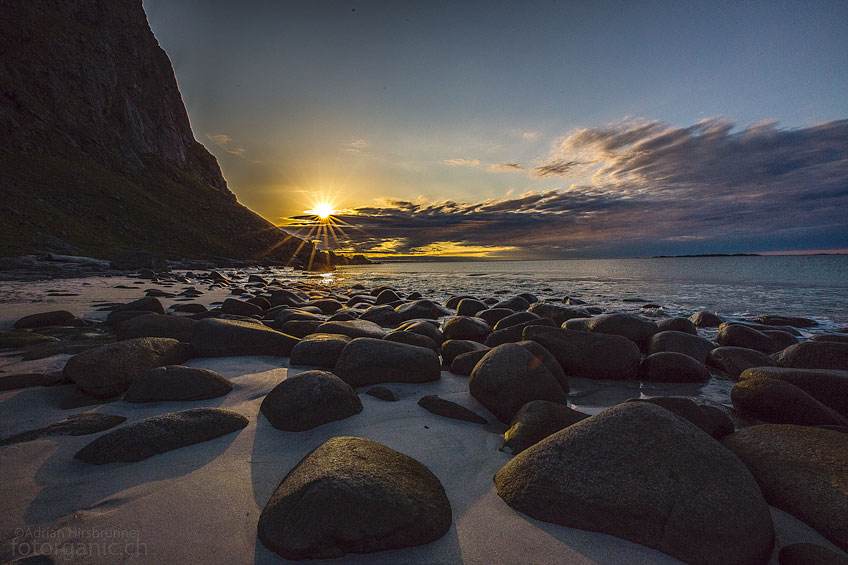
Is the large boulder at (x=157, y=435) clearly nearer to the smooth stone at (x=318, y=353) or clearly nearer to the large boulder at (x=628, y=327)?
the smooth stone at (x=318, y=353)

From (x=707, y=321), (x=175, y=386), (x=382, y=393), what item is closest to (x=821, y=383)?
(x=382, y=393)

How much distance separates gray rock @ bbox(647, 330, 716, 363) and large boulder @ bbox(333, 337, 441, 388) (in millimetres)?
3787

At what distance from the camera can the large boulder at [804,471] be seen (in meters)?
1.76

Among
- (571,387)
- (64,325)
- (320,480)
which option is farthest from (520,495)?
(64,325)

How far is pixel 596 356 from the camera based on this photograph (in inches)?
174

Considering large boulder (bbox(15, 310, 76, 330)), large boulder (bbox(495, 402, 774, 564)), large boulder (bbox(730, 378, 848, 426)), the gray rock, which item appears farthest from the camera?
large boulder (bbox(15, 310, 76, 330))

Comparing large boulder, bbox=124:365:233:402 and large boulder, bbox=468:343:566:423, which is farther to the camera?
large boulder, bbox=468:343:566:423

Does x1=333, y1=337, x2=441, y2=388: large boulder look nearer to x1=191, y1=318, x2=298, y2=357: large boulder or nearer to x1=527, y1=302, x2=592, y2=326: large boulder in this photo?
x1=191, y1=318, x2=298, y2=357: large boulder

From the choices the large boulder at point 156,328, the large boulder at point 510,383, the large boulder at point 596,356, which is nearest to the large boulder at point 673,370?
the large boulder at point 596,356

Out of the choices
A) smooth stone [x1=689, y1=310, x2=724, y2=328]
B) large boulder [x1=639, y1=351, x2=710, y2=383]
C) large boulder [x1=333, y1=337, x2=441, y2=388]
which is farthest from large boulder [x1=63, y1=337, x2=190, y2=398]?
smooth stone [x1=689, y1=310, x2=724, y2=328]

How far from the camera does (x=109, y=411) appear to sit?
2.76 m

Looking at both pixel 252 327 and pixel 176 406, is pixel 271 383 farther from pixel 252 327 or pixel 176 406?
pixel 252 327

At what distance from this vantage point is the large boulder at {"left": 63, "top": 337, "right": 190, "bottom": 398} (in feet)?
9.97

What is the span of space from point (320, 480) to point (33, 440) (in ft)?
7.16
